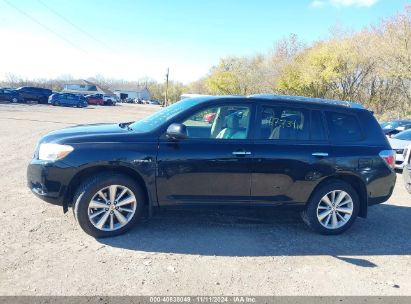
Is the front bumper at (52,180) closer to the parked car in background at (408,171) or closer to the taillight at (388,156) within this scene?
the taillight at (388,156)

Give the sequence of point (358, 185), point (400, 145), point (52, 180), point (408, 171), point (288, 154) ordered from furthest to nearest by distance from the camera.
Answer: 1. point (400, 145)
2. point (408, 171)
3. point (358, 185)
4. point (288, 154)
5. point (52, 180)

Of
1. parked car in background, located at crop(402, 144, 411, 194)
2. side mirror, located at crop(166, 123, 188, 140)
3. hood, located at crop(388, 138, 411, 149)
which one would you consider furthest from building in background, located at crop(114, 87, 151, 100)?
side mirror, located at crop(166, 123, 188, 140)

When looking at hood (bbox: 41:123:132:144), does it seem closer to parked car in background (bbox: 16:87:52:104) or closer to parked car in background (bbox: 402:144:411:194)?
parked car in background (bbox: 402:144:411:194)

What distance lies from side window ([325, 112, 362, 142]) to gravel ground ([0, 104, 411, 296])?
141 centimetres

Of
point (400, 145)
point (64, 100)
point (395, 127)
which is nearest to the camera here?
point (400, 145)

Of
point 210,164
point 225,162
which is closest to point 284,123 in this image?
point 225,162

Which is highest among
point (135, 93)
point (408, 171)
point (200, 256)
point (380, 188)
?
point (135, 93)

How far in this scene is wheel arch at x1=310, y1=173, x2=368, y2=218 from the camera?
4.49m

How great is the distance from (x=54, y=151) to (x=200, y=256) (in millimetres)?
2154

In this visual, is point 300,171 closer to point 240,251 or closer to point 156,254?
point 240,251

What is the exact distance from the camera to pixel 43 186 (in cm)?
384

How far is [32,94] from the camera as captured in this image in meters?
38.6

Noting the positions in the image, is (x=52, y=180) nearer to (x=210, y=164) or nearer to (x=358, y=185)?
(x=210, y=164)

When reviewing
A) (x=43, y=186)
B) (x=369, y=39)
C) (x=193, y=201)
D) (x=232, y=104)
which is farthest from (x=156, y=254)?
(x=369, y=39)
